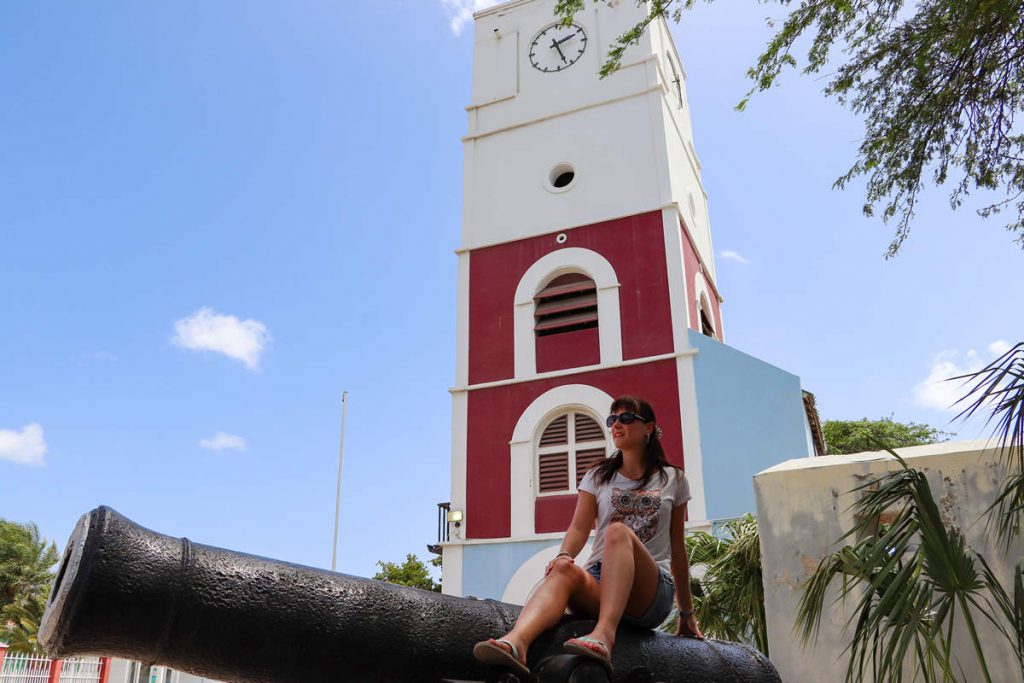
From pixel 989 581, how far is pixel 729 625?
4.37m

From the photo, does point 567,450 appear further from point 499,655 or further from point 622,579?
point 499,655

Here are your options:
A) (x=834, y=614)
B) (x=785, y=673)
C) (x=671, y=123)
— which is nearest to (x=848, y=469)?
(x=834, y=614)

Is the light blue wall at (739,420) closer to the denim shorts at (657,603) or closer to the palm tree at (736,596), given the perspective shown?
the palm tree at (736,596)

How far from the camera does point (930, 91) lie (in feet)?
23.5

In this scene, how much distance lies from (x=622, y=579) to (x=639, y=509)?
536 millimetres

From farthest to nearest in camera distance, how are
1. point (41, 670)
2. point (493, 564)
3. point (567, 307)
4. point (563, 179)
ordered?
point (41, 670) < point (563, 179) < point (567, 307) < point (493, 564)

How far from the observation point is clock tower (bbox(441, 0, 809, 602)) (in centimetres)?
1328

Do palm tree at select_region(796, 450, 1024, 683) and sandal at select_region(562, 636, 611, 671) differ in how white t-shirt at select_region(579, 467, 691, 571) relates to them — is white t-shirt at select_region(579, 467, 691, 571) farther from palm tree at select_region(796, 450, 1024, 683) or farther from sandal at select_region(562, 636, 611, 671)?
palm tree at select_region(796, 450, 1024, 683)

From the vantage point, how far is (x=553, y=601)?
242cm

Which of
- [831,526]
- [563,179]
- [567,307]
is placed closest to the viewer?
[831,526]

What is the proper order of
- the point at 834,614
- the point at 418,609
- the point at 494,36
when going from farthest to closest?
the point at 494,36, the point at 834,614, the point at 418,609

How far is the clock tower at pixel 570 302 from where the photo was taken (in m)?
13.3

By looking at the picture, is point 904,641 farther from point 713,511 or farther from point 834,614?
point 713,511

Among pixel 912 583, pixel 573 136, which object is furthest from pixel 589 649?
pixel 573 136
